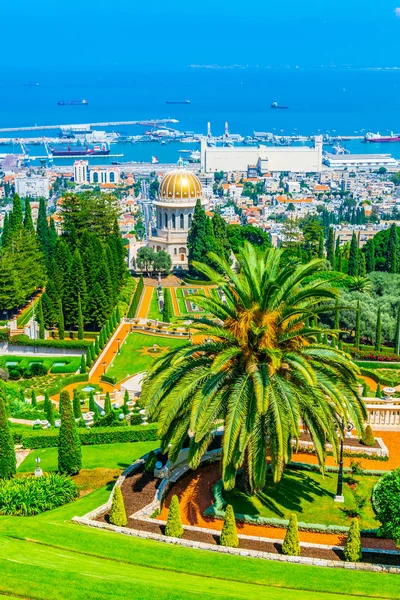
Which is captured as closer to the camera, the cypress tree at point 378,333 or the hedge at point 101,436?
the hedge at point 101,436

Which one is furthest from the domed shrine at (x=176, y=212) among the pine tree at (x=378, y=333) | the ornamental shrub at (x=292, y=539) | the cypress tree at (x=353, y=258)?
the ornamental shrub at (x=292, y=539)

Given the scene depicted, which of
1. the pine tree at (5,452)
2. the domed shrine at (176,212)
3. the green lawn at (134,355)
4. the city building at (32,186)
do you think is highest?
the city building at (32,186)

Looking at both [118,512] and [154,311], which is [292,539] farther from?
[154,311]

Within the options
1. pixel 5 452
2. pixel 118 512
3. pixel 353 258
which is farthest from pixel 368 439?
pixel 353 258

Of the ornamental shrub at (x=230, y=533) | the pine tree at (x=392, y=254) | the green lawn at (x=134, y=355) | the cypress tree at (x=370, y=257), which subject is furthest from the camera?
the cypress tree at (x=370, y=257)

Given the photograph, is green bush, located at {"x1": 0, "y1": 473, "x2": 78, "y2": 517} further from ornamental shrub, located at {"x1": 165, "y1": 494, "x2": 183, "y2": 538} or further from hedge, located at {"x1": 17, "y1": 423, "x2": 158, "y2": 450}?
hedge, located at {"x1": 17, "y1": 423, "x2": 158, "y2": 450}

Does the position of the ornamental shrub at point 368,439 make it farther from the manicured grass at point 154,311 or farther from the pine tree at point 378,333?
the manicured grass at point 154,311

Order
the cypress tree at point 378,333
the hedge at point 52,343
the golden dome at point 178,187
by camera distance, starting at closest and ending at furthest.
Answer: the cypress tree at point 378,333
the hedge at point 52,343
the golden dome at point 178,187
